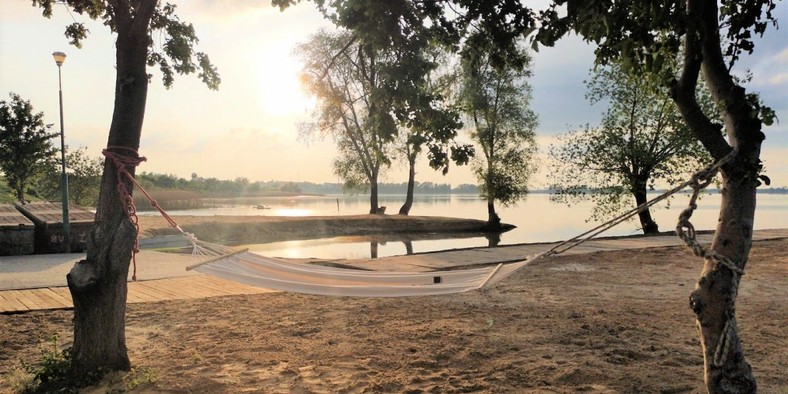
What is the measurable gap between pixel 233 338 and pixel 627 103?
17466 millimetres

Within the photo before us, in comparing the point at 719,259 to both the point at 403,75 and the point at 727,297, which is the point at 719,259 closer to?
the point at 727,297

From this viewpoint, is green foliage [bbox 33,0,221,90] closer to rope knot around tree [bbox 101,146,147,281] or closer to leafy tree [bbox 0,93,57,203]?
rope knot around tree [bbox 101,146,147,281]

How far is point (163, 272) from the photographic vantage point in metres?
8.70

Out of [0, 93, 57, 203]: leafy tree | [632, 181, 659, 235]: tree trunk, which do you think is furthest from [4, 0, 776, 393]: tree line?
[0, 93, 57, 203]: leafy tree

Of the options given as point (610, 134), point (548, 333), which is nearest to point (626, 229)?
point (610, 134)

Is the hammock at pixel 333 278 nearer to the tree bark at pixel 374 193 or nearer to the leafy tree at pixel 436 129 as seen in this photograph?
the leafy tree at pixel 436 129

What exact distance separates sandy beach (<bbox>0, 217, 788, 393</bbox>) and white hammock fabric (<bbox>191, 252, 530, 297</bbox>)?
1.76ft

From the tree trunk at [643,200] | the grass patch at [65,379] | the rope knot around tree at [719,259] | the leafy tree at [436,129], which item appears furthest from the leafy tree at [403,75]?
the tree trunk at [643,200]

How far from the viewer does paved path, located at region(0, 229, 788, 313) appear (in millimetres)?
6656

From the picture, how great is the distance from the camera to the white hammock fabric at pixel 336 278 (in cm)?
460

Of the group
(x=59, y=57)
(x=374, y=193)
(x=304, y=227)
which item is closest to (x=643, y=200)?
(x=304, y=227)

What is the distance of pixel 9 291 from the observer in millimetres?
6957

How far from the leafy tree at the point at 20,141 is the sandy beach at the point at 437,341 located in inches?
787

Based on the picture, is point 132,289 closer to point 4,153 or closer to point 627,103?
point 627,103
